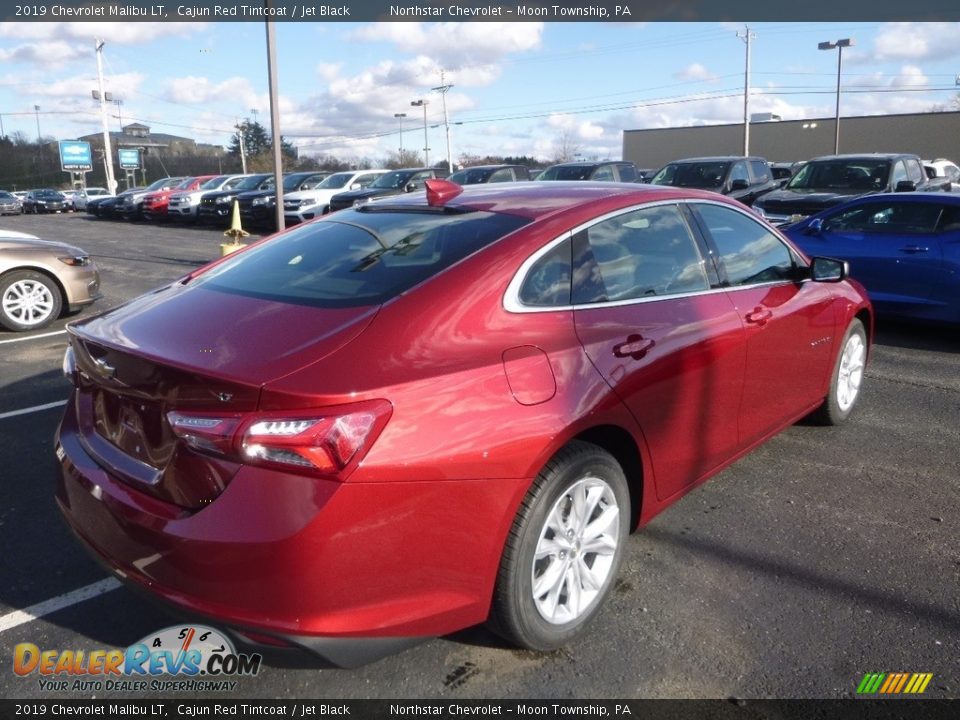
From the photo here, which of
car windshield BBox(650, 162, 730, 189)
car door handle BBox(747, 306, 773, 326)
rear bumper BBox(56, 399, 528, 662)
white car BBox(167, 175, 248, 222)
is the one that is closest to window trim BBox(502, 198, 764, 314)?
car door handle BBox(747, 306, 773, 326)

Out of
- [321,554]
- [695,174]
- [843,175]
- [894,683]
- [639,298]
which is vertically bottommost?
[894,683]

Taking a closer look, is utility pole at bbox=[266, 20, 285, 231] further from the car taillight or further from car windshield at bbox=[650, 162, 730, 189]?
the car taillight

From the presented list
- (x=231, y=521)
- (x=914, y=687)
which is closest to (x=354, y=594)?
(x=231, y=521)

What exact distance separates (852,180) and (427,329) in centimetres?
1299

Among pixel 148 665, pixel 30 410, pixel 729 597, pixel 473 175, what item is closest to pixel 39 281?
pixel 30 410

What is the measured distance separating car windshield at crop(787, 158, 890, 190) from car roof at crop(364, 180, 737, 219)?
10695 mm

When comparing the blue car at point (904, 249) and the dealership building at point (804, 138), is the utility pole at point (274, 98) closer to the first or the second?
the blue car at point (904, 249)

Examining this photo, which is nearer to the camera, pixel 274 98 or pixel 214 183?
pixel 274 98

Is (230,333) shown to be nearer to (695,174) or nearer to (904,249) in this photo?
(904,249)

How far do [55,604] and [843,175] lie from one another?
13697 millimetres

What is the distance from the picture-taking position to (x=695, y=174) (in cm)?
1584

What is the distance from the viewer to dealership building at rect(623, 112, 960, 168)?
58.9 metres

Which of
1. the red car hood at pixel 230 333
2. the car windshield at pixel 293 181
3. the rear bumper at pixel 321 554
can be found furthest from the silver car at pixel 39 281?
the car windshield at pixel 293 181

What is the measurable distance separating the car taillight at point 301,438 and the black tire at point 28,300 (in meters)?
7.73
